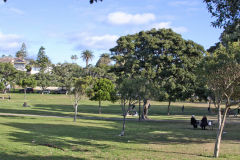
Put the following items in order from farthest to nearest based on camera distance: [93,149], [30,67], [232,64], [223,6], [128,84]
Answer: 1. [30,67]
2. [128,84]
3. [93,149]
4. [232,64]
5. [223,6]

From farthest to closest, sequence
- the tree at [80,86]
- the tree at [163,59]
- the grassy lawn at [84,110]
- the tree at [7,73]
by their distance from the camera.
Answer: the tree at [7,73] < the grassy lawn at [84,110] < the tree at [163,59] < the tree at [80,86]

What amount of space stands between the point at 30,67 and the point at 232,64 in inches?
4952

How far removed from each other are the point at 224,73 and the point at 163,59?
24.9 m

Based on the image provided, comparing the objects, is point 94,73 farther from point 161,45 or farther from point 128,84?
point 128,84

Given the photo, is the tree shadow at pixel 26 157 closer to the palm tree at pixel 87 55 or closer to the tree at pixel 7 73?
the tree at pixel 7 73

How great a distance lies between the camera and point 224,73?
1282cm

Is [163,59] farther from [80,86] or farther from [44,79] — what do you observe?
[44,79]

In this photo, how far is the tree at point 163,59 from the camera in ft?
122

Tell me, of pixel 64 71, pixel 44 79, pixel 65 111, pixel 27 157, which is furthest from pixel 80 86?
pixel 64 71

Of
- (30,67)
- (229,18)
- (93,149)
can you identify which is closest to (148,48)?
(93,149)

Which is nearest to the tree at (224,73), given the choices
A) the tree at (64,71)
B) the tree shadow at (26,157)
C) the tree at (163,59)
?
the tree shadow at (26,157)

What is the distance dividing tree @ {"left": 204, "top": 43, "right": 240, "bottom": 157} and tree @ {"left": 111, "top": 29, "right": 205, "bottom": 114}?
903 inches

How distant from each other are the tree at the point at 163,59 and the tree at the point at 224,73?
22.9 metres

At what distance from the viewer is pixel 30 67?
426 ft
